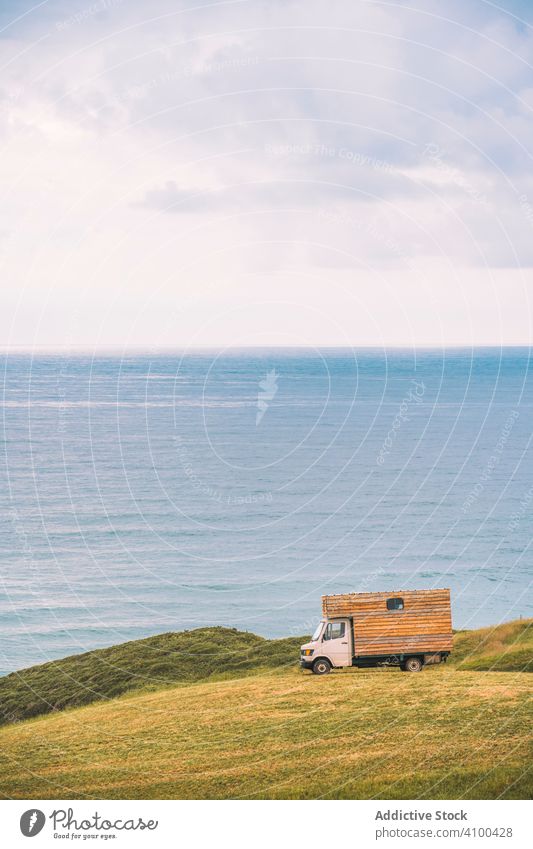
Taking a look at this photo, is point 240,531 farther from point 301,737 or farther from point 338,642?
point 301,737

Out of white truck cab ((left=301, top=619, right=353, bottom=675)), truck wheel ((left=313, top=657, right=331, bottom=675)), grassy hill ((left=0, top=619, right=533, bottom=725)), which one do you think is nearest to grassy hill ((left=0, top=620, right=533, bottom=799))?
grassy hill ((left=0, top=619, right=533, bottom=725))

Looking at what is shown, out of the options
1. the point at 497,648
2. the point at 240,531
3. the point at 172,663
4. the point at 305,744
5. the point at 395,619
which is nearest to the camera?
the point at 305,744

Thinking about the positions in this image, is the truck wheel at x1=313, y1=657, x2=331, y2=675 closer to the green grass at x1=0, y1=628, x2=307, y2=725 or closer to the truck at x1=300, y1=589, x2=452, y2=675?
the truck at x1=300, y1=589, x2=452, y2=675

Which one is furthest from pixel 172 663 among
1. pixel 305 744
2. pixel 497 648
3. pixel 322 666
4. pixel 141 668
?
pixel 305 744

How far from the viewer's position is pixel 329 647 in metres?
44.6

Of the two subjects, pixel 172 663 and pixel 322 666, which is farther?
pixel 172 663

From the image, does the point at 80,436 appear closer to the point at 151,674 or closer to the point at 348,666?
the point at 151,674

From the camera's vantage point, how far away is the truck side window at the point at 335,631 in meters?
44.2

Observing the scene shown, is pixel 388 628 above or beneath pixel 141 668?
above

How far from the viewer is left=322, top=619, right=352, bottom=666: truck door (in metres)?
44.2

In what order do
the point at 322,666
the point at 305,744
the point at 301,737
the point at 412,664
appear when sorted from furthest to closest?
the point at 322,666
the point at 412,664
the point at 301,737
the point at 305,744

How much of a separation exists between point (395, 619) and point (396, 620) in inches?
2.8
